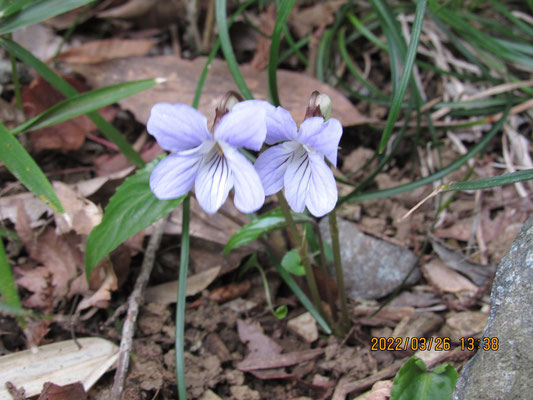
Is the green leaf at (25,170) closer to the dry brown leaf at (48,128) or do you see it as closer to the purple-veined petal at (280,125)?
the dry brown leaf at (48,128)

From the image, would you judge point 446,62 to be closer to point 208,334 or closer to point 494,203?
point 494,203

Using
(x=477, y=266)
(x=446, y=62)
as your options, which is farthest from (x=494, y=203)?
(x=446, y=62)

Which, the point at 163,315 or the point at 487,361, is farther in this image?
the point at 163,315

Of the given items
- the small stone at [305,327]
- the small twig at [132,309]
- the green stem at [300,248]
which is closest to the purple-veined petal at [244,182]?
the green stem at [300,248]

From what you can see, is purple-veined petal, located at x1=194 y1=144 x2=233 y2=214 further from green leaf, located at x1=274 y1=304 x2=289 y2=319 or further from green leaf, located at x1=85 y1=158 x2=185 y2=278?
green leaf, located at x1=274 y1=304 x2=289 y2=319

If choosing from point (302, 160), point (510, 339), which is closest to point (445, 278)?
point (510, 339)

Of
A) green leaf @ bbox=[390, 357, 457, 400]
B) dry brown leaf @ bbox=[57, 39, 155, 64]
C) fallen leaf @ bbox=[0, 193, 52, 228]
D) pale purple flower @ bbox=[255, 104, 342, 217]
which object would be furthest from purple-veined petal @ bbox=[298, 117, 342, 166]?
dry brown leaf @ bbox=[57, 39, 155, 64]
